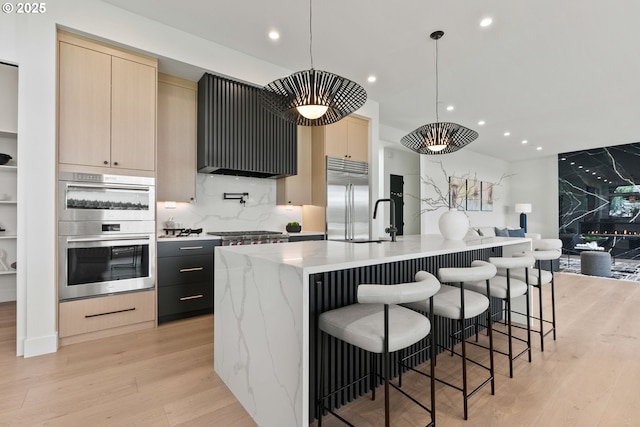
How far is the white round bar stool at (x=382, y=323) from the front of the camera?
1.34 m

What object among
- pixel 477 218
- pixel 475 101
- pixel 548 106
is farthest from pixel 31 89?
pixel 477 218

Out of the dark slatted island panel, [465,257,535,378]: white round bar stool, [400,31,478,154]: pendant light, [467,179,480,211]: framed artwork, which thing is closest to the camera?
the dark slatted island panel

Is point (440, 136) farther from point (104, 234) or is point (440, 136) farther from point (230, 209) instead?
point (104, 234)

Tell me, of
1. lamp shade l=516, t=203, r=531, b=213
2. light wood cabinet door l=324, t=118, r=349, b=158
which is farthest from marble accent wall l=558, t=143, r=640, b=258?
light wood cabinet door l=324, t=118, r=349, b=158

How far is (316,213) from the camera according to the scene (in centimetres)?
460

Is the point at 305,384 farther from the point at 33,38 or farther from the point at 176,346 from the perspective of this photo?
the point at 33,38

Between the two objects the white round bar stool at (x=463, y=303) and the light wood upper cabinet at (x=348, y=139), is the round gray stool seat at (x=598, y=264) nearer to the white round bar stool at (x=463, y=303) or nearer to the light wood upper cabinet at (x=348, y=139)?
the light wood upper cabinet at (x=348, y=139)

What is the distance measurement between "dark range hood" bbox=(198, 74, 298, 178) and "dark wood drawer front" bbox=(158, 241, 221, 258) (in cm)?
88

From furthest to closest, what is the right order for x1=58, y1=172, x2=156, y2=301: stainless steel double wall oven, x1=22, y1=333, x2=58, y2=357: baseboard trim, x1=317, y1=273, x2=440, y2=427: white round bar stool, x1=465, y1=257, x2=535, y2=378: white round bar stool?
x1=58, y1=172, x2=156, y2=301: stainless steel double wall oven < x1=22, y1=333, x2=58, y2=357: baseboard trim < x1=465, y1=257, x2=535, y2=378: white round bar stool < x1=317, y1=273, x2=440, y2=427: white round bar stool

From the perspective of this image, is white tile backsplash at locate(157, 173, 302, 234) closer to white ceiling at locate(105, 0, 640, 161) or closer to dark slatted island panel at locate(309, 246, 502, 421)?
white ceiling at locate(105, 0, 640, 161)

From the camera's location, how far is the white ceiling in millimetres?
2770

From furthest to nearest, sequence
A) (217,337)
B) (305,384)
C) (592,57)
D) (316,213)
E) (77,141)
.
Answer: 1. (316,213)
2. (592,57)
3. (77,141)
4. (217,337)
5. (305,384)

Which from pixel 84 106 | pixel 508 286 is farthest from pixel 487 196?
pixel 84 106

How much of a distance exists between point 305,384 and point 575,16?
3.93m
